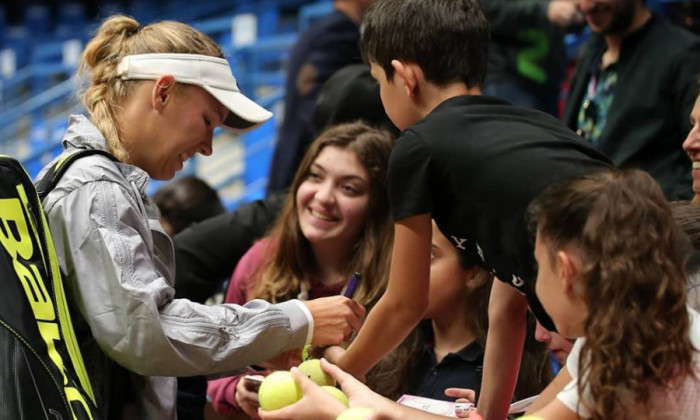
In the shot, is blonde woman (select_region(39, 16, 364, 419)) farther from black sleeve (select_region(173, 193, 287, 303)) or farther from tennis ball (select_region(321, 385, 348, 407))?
black sleeve (select_region(173, 193, 287, 303))

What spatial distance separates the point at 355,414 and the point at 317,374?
38cm

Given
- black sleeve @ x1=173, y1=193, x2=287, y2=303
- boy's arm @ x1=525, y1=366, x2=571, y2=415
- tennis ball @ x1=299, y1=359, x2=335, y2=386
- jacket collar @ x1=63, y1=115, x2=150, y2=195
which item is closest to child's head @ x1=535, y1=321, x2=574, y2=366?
boy's arm @ x1=525, y1=366, x2=571, y2=415

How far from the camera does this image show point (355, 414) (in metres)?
1.66

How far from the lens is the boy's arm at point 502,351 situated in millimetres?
2104

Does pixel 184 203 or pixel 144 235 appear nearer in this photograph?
pixel 144 235

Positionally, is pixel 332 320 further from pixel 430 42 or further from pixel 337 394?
pixel 430 42

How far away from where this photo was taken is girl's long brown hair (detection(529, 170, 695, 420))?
5.05 feet

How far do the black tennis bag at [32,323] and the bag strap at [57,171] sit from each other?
141 mm

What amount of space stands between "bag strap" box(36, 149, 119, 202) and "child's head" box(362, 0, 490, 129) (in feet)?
1.98

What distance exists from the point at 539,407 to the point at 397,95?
74 centimetres

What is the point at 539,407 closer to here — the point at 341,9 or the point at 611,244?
the point at 611,244

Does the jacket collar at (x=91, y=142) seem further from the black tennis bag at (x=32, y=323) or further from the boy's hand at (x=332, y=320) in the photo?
the boy's hand at (x=332, y=320)

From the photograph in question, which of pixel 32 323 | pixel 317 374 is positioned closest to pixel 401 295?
pixel 317 374

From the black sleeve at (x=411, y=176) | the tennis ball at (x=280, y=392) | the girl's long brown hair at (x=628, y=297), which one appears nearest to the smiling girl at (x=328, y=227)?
the black sleeve at (x=411, y=176)
